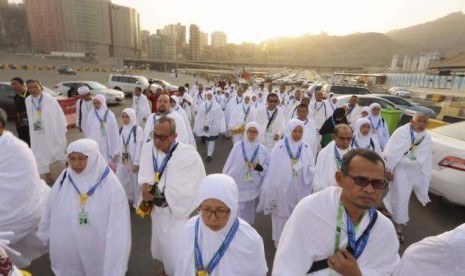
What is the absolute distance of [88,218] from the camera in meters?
2.84

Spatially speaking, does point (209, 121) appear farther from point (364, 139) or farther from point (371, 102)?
point (371, 102)

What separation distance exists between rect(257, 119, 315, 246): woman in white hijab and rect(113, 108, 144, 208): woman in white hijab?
2.33 metres

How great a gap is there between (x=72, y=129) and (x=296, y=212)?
36.6 feet

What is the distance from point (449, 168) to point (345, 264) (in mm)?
4177

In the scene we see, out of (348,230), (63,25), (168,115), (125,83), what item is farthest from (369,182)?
(63,25)

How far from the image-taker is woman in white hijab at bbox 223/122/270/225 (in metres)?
4.52

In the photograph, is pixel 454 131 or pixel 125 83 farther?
pixel 125 83

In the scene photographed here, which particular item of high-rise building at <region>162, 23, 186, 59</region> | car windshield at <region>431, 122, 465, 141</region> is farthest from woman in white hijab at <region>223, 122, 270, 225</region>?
high-rise building at <region>162, 23, 186, 59</region>

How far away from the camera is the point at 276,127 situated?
6.86m

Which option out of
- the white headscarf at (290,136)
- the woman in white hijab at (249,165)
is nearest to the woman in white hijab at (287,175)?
the white headscarf at (290,136)

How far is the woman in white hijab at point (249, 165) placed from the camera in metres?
4.52

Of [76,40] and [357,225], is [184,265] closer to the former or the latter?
[357,225]

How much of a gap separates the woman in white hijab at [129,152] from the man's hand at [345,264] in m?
3.98

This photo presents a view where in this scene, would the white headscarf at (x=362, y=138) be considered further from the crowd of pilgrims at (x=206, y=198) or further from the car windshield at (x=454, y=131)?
the car windshield at (x=454, y=131)
